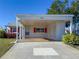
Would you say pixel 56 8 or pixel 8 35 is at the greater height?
pixel 56 8

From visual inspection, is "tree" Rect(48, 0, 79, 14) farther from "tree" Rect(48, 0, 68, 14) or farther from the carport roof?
the carport roof

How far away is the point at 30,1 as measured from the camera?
123 feet

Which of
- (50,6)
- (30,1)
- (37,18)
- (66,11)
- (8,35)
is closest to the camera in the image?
(37,18)

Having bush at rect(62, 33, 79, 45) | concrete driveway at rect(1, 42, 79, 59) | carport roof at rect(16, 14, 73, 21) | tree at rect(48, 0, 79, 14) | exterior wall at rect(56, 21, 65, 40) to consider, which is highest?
tree at rect(48, 0, 79, 14)

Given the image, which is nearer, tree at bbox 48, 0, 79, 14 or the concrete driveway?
the concrete driveway

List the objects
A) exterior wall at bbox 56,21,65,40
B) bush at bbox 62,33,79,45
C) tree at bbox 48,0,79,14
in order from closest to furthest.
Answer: bush at bbox 62,33,79,45 < exterior wall at bbox 56,21,65,40 < tree at bbox 48,0,79,14

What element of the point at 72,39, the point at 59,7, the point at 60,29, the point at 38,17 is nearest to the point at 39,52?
the point at 72,39

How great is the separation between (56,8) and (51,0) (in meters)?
2.22

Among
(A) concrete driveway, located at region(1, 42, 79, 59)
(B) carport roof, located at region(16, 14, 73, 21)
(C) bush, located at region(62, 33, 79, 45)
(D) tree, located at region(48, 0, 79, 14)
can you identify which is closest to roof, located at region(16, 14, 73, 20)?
(B) carport roof, located at region(16, 14, 73, 21)

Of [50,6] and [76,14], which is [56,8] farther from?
[76,14]

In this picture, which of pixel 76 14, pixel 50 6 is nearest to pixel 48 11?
pixel 50 6

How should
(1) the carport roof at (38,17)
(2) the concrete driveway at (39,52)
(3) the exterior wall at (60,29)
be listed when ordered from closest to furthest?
(2) the concrete driveway at (39,52) → (1) the carport roof at (38,17) → (3) the exterior wall at (60,29)

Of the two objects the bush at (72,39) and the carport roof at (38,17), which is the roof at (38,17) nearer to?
the carport roof at (38,17)

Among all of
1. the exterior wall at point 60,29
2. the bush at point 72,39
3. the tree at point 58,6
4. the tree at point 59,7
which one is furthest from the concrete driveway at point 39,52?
the tree at point 58,6
